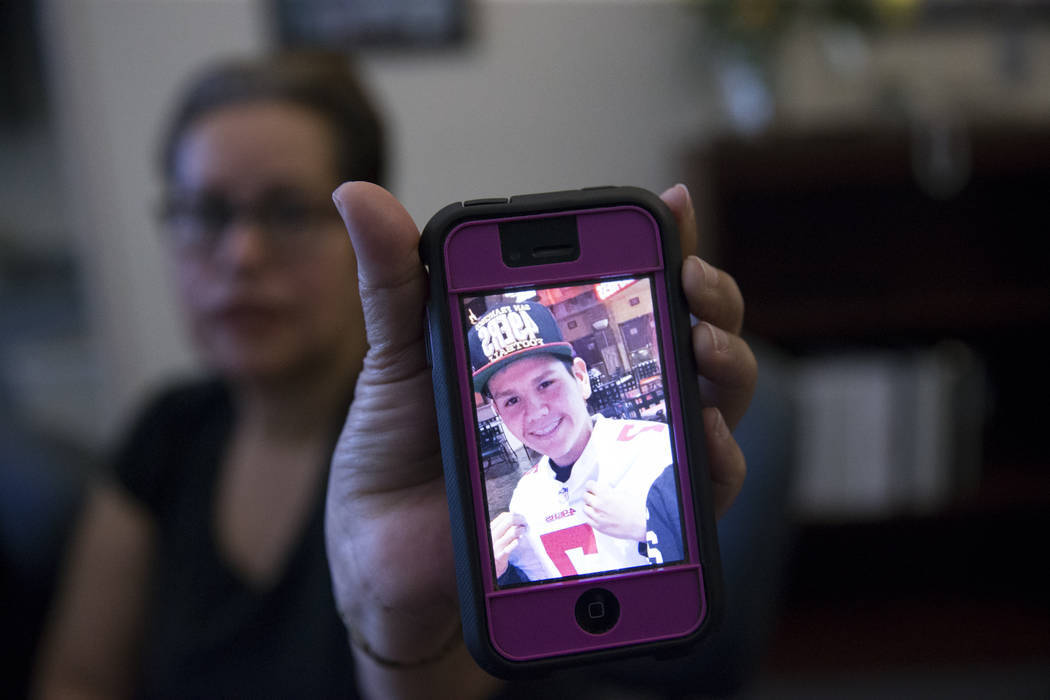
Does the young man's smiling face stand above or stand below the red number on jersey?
above

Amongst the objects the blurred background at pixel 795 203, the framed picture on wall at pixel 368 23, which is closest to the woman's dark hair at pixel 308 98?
the blurred background at pixel 795 203

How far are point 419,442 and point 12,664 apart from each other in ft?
2.72

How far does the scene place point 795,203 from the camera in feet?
5.23

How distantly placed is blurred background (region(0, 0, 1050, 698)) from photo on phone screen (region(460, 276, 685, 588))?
1.12m

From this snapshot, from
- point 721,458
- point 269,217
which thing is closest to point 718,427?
point 721,458

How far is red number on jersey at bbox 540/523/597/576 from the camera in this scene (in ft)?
1.11

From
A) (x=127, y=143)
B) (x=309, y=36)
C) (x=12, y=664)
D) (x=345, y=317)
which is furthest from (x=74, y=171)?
(x=345, y=317)

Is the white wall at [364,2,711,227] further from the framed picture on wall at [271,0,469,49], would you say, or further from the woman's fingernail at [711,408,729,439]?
the woman's fingernail at [711,408,729,439]

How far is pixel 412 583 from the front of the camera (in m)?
0.40

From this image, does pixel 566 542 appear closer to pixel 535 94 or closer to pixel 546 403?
pixel 546 403

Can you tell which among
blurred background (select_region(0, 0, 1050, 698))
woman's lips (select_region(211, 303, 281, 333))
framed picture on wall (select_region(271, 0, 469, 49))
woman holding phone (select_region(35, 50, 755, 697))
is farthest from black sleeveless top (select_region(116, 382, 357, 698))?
framed picture on wall (select_region(271, 0, 469, 49))

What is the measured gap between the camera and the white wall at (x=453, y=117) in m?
1.51

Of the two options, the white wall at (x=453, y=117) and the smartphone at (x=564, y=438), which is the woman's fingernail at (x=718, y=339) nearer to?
the smartphone at (x=564, y=438)

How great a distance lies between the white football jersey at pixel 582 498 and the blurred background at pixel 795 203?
113 cm
